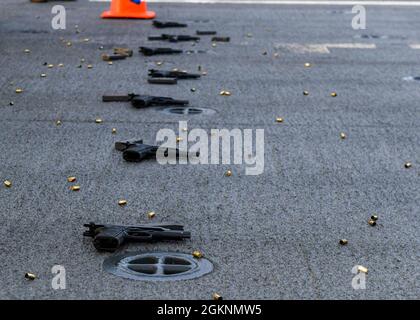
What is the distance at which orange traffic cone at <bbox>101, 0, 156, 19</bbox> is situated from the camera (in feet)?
67.2

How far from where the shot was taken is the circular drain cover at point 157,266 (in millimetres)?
6609

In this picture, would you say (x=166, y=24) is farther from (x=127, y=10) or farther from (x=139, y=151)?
(x=139, y=151)

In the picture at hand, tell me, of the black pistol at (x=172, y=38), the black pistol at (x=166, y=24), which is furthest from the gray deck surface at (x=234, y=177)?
the black pistol at (x=166, y=24)

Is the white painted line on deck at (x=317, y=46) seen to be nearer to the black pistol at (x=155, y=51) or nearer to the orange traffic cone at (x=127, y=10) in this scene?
the black pistol at (x=155, y=51)

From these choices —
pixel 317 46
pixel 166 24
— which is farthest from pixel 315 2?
pixel 317 46

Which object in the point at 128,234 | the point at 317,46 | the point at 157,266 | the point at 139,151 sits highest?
the point at 317,46

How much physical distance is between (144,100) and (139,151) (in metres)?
2.33

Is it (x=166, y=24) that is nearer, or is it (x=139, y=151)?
(x=139, y=151)

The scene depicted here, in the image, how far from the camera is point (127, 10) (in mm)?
20609

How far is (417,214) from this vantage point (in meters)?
7.96

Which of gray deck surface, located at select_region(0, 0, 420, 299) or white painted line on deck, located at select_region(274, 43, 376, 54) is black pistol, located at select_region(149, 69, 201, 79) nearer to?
gray deck surface, located at select_region(0, 0, 420, 299)

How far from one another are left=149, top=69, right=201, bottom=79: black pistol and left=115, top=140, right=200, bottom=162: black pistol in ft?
12.4
